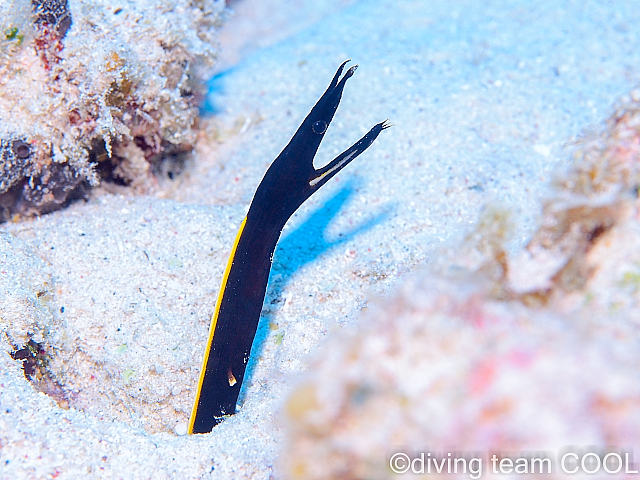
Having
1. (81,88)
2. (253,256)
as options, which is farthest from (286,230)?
(81,88)

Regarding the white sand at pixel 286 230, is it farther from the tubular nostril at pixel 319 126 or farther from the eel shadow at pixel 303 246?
the tubular nostril at pixel 319 126

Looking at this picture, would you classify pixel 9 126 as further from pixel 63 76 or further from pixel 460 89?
pixel 460 89

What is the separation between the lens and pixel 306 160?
8.02ft

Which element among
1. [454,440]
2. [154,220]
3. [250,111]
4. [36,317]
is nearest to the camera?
[454,440]

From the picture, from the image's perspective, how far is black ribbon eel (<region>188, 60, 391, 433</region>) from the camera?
2.44 metres

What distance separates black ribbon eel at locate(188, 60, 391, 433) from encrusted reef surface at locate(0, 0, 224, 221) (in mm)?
1717

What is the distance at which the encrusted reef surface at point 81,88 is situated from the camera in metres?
3.11

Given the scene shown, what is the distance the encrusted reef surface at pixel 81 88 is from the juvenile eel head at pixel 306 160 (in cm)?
173

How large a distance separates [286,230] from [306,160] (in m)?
A: 1.23

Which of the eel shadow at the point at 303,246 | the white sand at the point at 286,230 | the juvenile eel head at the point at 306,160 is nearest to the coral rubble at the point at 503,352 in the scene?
the white sand at the point at 286,230

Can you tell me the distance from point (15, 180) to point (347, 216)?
2.60 meters

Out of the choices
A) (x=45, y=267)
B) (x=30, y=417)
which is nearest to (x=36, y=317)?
(x=45, y=267)

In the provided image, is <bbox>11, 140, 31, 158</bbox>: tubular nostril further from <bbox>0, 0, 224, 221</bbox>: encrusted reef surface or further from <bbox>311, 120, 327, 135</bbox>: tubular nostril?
<bbox>311, 120, 327, 135</bbox>: tubular nostril

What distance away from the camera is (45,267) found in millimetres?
3076
